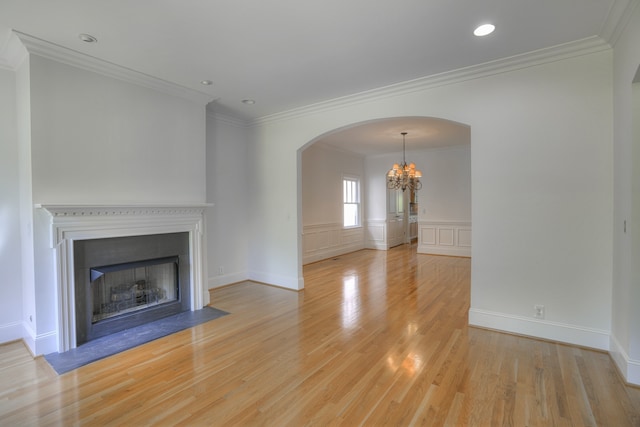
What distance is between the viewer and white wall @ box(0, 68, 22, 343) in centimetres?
313

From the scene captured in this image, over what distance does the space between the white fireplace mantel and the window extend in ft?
16.8

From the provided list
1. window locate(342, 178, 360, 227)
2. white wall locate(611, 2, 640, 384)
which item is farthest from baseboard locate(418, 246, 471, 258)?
white wall locate(611, 2, 640, 384)

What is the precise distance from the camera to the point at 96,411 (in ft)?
6.83

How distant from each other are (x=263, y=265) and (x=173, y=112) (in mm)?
2759

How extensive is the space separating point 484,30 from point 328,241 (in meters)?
5.84

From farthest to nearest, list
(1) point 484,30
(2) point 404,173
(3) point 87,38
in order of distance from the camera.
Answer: (2) point 404,173 < (3) point 87,38 < (1) point 484,30

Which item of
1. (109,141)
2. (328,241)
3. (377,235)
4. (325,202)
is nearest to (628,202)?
(109,141)

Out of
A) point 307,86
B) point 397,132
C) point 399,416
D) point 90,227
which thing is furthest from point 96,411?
point 397,132

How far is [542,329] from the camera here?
3.11 metres

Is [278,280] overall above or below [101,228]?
below

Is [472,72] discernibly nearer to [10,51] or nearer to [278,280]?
[278,280]

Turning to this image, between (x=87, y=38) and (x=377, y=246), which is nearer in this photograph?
(x=87, y=38)

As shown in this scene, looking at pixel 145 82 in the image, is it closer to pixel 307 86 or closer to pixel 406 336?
pixel 307 86

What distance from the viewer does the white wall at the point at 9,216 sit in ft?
10.3
